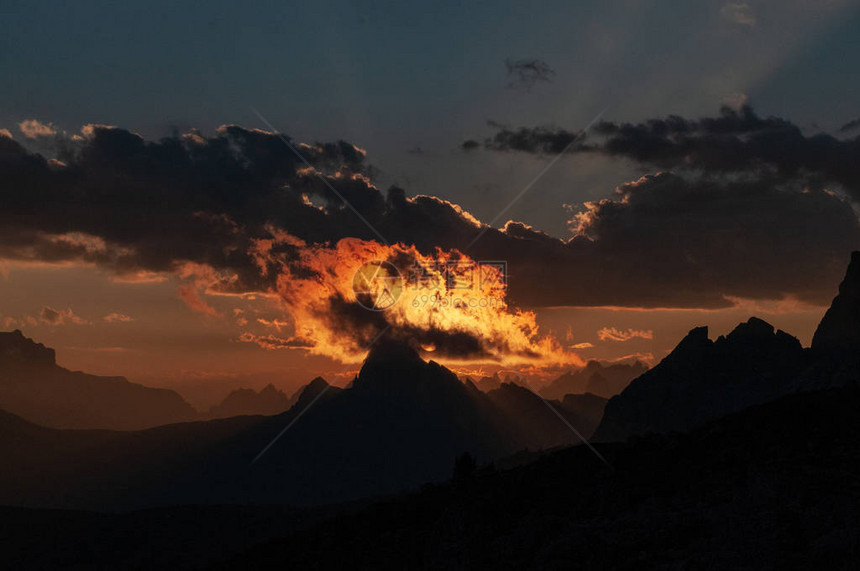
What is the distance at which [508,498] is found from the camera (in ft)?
173

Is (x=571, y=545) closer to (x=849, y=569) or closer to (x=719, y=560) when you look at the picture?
(x=719, y=560)

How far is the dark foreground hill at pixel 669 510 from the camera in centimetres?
3123

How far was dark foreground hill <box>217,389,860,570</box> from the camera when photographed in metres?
31.2

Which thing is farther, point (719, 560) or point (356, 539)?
point (356, 539)

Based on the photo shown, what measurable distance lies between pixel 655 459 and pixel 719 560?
25.5 meters

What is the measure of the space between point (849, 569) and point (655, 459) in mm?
28423

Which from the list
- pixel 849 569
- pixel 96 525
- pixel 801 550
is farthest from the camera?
pixel 96 525

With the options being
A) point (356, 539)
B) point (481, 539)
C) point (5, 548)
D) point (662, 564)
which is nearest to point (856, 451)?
point (662, 564)

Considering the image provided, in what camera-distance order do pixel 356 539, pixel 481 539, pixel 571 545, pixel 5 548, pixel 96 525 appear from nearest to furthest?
→ pixel 571 545, pixel 481 539, pixel 356 539, pixel 5 548, pixel 96 525

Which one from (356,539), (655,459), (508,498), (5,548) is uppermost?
(655,459)

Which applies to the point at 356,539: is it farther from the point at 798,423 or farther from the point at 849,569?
the point at 849,569

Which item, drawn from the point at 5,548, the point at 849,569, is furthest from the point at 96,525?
the point at 849,569

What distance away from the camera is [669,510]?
124 feet

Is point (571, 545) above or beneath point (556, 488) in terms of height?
beneath
